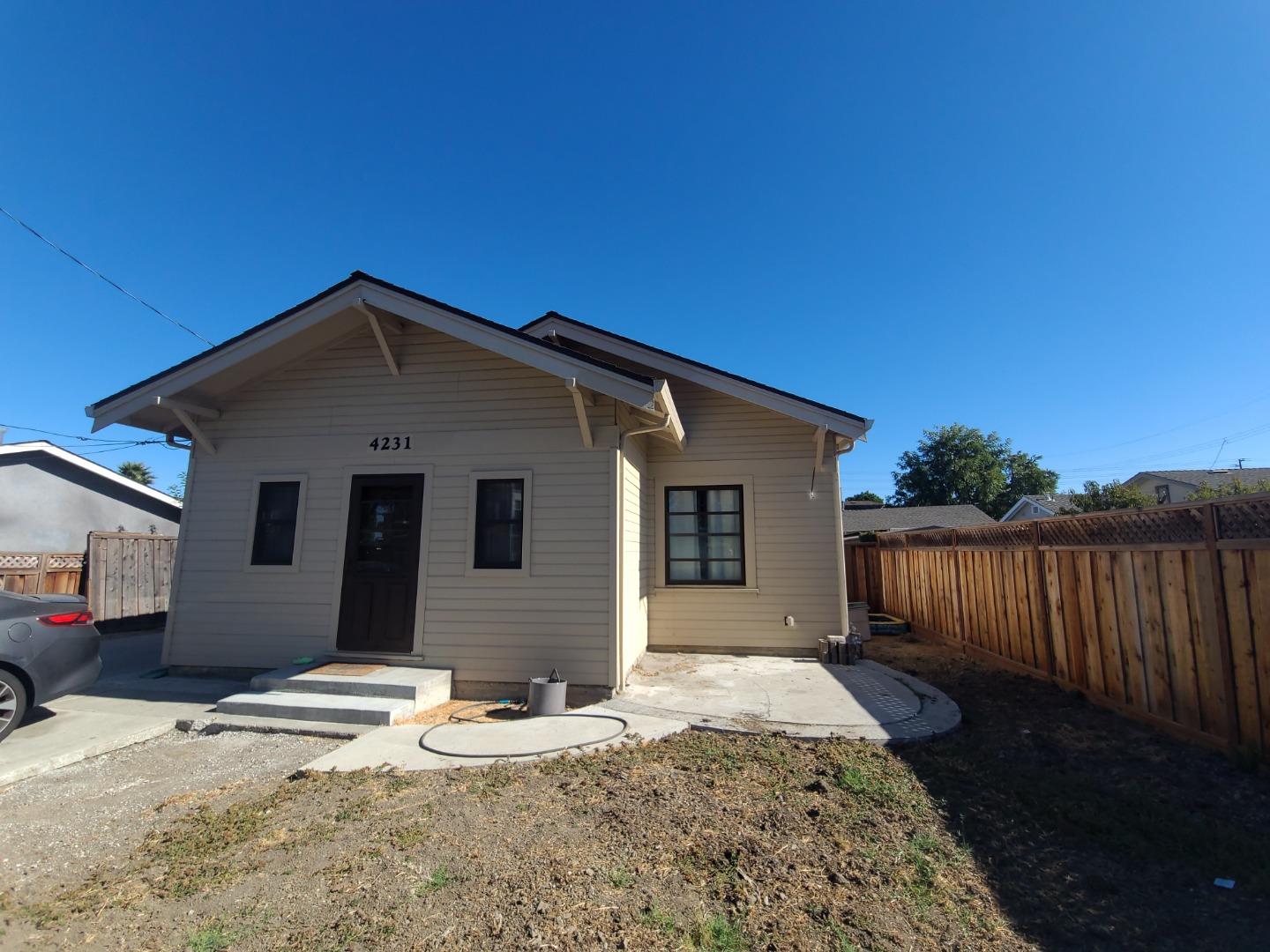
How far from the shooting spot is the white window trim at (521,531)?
6.18 meters

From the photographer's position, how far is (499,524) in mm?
6383

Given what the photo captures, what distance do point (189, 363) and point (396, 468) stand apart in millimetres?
2505

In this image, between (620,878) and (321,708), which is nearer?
(620,878)

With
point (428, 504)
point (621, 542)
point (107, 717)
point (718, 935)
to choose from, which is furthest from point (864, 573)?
point (107, 717)

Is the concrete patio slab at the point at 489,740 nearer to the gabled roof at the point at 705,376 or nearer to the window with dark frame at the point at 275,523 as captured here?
the window with dark frame at the point at 275,523

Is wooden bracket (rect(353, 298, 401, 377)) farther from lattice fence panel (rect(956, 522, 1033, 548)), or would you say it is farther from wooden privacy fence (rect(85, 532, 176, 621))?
lattice fence panel (rect(956, 522, 1033, 548))

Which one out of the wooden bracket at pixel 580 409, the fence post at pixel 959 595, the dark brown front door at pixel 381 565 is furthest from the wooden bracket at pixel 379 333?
the fence post at pixel 959 595

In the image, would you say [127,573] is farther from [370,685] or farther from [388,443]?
[370,685]

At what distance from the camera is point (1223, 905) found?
2422mm

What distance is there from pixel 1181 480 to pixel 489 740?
3526cm

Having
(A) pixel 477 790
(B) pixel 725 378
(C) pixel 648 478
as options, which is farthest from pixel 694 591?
(A) pixel 477 790

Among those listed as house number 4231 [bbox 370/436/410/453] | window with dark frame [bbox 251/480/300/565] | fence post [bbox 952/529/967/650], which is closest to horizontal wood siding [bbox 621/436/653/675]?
house number 4231 [bbox 370/436/410/453]

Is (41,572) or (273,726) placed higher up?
(41,572)

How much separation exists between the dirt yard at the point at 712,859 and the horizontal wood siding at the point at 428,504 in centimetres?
220
